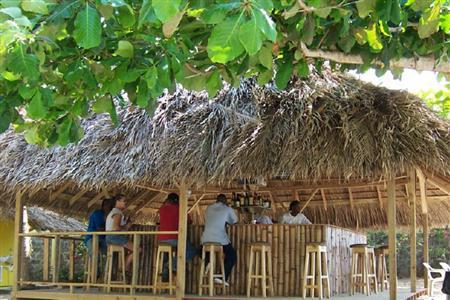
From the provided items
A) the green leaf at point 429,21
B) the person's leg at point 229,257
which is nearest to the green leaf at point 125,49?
the green leaf at point 429,21

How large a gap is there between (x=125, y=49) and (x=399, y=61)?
1.87 metres

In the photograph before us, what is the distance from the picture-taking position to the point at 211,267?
7.47m

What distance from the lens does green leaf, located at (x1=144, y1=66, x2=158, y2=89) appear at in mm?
3041

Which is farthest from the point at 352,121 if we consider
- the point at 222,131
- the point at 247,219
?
the point at 247,219

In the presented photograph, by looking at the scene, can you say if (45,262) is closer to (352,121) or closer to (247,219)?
(247,219)

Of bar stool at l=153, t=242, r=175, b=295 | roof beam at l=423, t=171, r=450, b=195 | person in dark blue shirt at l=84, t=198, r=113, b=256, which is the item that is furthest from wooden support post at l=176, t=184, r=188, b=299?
roof beam at l=423, t=171, r=450, b=195

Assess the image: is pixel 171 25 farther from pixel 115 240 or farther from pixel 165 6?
pixel 115 240

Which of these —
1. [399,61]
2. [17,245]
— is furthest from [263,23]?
[17,245]

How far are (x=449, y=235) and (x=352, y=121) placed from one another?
55.1 ft

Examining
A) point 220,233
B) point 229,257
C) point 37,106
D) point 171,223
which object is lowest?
point 229,257

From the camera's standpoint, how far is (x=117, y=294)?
7.96 metres

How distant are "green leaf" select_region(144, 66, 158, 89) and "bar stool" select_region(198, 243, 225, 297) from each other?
476 cm

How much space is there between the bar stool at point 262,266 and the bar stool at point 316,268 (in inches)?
19.6

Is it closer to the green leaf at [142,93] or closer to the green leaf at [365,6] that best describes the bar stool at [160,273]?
the green leaf at [142,93]
